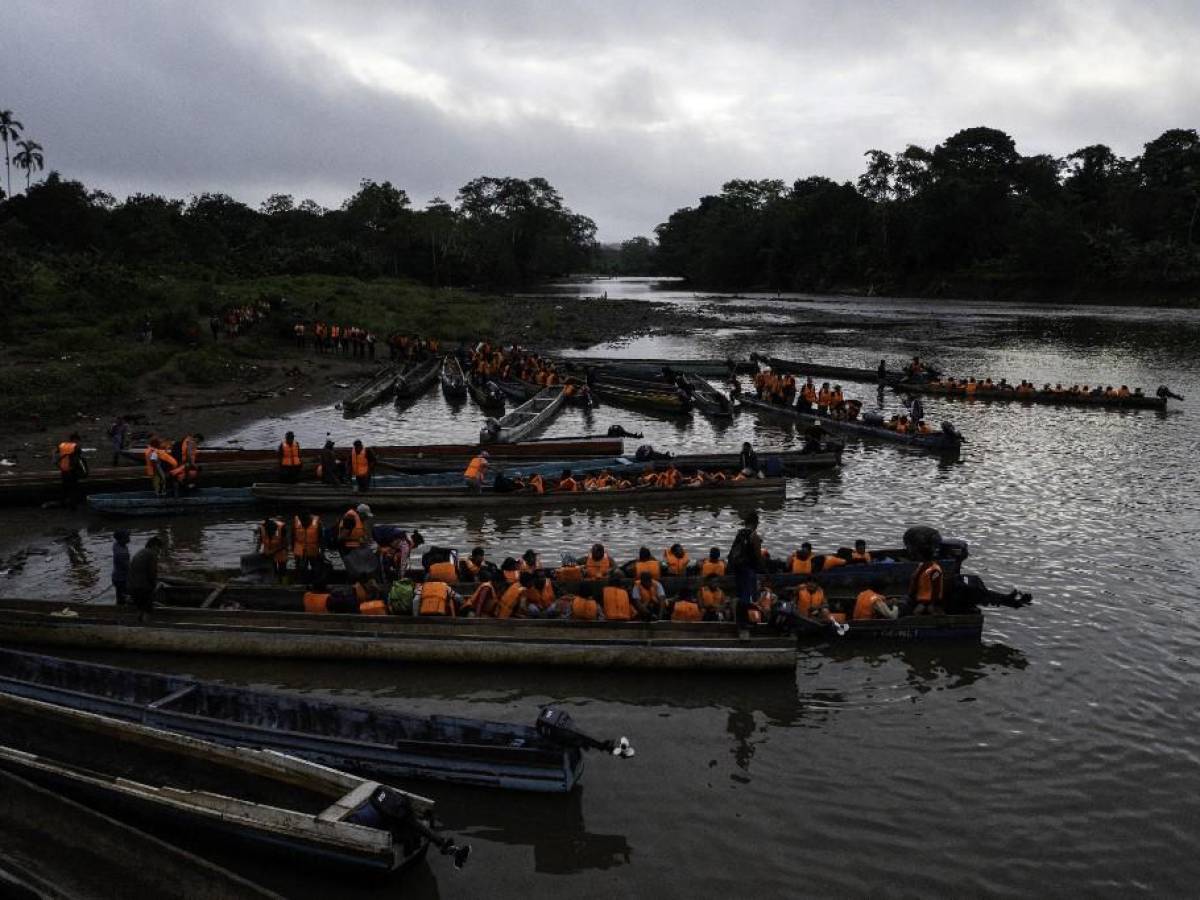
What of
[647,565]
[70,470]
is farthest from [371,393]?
[647,565]

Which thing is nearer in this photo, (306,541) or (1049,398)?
(306,541)

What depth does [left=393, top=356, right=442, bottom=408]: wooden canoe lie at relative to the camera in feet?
120

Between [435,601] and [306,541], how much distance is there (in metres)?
3.50

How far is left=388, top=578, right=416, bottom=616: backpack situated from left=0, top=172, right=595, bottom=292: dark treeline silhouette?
3623cm

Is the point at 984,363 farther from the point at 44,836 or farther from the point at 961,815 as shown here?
the point at 44,836

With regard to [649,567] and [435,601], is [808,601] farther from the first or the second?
[435,601]

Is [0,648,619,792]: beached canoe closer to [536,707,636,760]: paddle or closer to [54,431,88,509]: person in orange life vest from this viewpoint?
[536,707,636,760]: paddle

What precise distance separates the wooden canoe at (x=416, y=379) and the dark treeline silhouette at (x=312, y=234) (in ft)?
58.7

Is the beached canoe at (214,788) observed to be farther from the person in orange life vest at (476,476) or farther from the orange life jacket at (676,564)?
the person in orange life vest at (476,476)

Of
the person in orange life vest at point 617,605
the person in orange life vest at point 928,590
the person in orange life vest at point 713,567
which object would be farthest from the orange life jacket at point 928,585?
the person in orange life vest at point 617,605

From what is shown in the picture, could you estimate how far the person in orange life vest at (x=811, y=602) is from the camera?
509 inches

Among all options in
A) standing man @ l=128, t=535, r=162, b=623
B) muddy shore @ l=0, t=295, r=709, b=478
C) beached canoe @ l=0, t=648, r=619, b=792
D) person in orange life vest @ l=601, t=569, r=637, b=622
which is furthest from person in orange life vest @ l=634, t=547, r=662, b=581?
muddy shore @ l=0, t=295, r=709, b=478

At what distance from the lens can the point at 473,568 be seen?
13.7m

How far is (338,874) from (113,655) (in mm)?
6627
